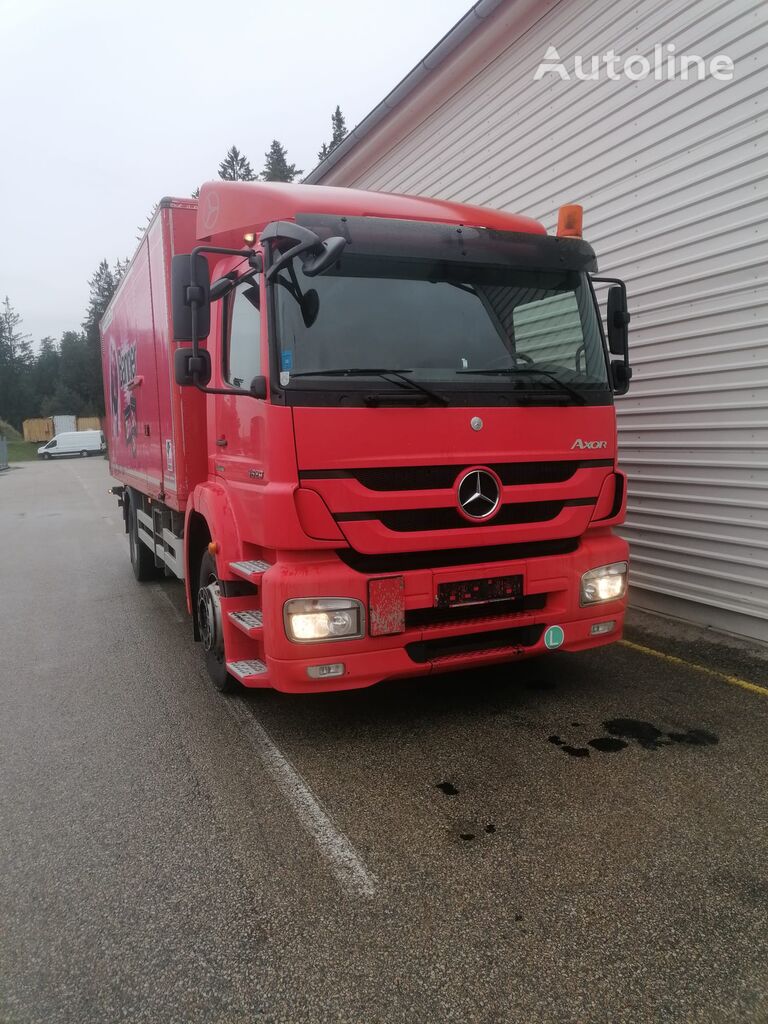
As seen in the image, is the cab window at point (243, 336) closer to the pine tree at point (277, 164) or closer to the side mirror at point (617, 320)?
the side mirror at point (617, 320)

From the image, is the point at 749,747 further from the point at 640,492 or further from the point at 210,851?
the point at 640,492

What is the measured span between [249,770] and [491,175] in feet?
22.9

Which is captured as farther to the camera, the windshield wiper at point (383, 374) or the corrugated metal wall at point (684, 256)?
the corrugated metal wall at point (684, 256)

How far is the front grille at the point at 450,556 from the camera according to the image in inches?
144

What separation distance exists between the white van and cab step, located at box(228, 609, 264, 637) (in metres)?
49.8

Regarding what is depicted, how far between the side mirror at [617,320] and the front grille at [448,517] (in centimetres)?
116

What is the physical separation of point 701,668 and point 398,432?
2868 mm

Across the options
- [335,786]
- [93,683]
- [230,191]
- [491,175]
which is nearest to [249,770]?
[335,786]

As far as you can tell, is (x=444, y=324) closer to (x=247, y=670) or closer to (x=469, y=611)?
(x=469, y=611)

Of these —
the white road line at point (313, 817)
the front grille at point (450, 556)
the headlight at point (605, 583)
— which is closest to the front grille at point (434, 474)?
the front grille at point (450, 556)

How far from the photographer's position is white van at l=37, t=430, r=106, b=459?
5041 cm

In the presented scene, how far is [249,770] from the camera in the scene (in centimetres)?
372

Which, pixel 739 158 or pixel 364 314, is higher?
pixel 739 158

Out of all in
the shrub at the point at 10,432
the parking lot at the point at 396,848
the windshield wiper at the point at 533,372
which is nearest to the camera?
the parking lot at the point at 396,848
